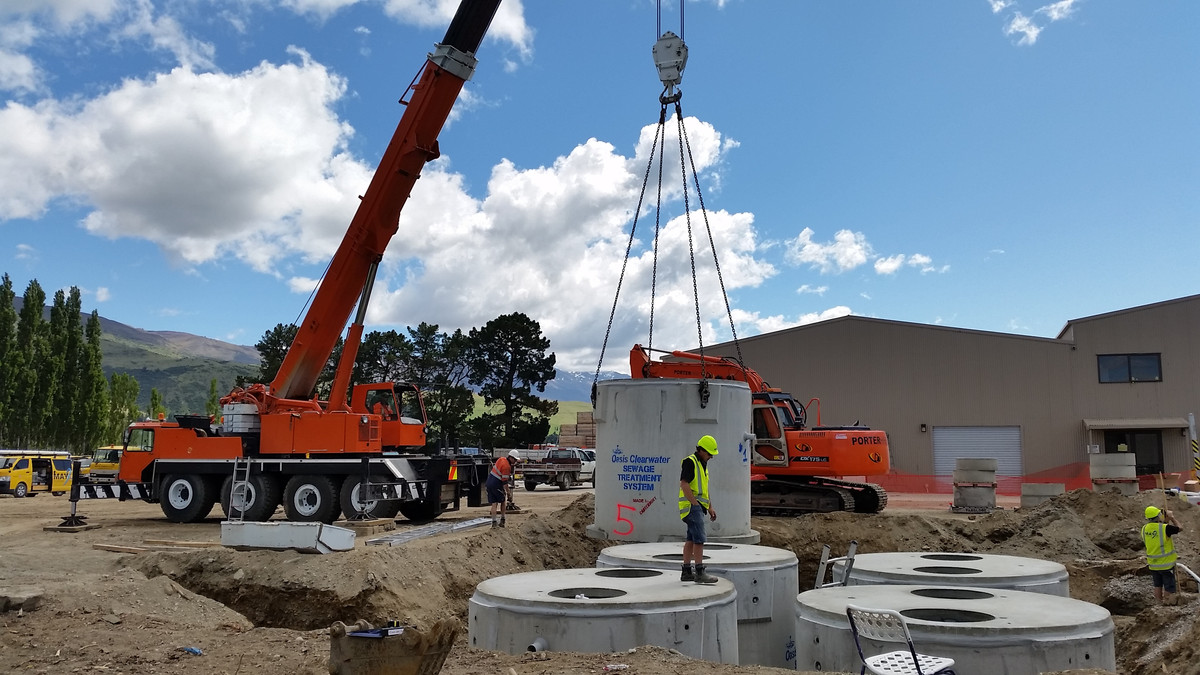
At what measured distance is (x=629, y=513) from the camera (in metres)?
12.0

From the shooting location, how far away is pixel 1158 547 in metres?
11.4

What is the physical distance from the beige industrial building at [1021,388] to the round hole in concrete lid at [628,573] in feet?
83.8

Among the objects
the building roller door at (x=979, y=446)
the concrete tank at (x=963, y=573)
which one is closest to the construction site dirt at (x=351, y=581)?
the concrete tank at (x=963, y=573)

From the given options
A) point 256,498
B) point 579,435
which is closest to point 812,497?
point 256,498

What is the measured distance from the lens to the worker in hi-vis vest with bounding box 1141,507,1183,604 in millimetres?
11258

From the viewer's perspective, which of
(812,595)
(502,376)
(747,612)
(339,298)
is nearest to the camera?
(812,595)

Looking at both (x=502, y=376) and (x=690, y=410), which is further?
(x=502, y=376)

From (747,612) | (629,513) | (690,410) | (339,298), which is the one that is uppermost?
(339,298)

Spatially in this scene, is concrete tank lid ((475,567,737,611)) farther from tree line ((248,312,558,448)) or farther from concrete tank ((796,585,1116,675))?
tree line ((248,312,558,448))

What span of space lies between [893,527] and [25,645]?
15.2 metres

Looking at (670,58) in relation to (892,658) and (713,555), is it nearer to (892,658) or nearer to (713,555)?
(713,555)

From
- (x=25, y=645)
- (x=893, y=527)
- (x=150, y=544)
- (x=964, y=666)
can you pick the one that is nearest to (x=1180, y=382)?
(x=893, y=527)

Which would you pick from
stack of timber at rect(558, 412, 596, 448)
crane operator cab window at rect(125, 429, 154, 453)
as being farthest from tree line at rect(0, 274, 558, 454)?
crane operator cab window at rect(125, 429, 154, 453)

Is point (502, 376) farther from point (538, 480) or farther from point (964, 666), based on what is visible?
point (964, 666)
